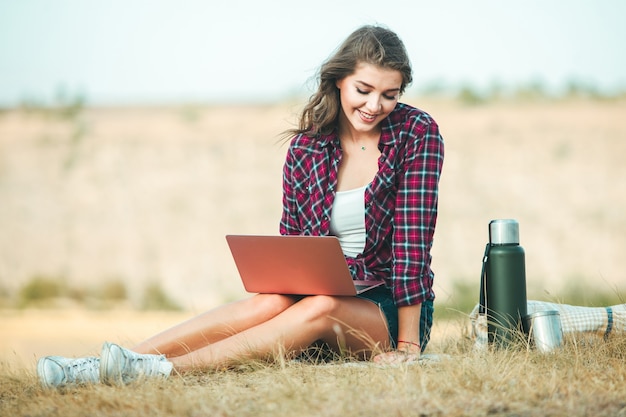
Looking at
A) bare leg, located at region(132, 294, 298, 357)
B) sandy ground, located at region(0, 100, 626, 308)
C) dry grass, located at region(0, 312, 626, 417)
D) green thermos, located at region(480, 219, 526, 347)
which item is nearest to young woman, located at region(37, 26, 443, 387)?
bare leg, located at region(132, 294, 298, 357)

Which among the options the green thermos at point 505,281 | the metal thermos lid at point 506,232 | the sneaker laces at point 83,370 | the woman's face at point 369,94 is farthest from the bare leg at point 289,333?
the woman's face at point 369,94

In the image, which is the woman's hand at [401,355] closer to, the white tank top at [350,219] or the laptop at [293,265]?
the laptop at [293,265]

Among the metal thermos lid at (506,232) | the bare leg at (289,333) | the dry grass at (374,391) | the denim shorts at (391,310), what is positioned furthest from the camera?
the denim shorts at (391,310)

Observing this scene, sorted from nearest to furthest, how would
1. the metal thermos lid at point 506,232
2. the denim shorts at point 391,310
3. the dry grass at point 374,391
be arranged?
the dry grass at point 374,391
the metal thermos lid at point 506,232
the denim shorts at point 391,310

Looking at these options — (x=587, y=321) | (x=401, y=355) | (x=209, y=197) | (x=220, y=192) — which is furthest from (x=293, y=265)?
(x=220, y=192)

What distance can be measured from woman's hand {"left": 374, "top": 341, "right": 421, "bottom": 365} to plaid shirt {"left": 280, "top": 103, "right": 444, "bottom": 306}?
0.16 metres

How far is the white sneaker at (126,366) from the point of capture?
278 centimetres

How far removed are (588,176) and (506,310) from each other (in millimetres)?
15640

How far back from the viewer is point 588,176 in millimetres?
17906

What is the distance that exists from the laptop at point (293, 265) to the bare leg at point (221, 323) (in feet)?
0.19

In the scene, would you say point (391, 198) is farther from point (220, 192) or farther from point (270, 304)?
point (220, 192)

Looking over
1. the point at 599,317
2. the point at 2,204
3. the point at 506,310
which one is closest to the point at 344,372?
the point at 506,310

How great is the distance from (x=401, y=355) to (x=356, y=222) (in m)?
0.60

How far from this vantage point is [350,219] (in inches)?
132
